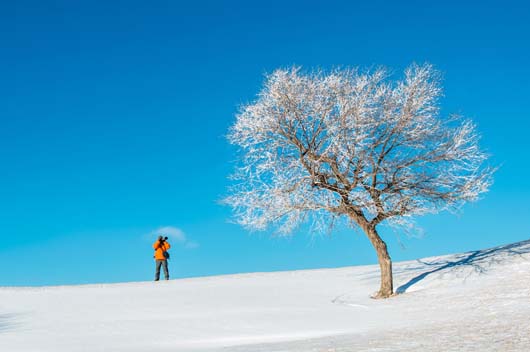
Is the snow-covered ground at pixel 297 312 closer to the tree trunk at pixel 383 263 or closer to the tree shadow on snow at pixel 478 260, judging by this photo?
the tree shadow on snow at pixel 478 260

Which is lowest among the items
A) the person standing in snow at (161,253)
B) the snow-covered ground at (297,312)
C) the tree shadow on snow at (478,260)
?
the snow-covered ground at (297,312)

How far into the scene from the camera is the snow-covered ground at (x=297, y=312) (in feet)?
38.8

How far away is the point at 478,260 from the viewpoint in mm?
24859

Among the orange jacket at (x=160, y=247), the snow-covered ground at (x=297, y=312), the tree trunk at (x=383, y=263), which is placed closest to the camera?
the snow-covered ground at (x=297, y=312)

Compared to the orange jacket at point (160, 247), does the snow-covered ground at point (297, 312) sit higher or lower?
lower

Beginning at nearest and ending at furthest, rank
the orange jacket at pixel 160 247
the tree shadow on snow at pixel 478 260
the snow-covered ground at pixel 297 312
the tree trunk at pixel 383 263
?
1. the snow-covered ground at pixel 297 312
2. the tree trunk at pixel 383 263
3. the tree shadow on snow at pixel 478 260
4. the orange jacket at pixel 160 247

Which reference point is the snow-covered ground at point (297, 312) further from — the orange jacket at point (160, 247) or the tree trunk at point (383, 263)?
the orange jacket at point (160, 247)

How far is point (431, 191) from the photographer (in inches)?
877

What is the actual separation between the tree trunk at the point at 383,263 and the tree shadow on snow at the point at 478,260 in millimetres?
764

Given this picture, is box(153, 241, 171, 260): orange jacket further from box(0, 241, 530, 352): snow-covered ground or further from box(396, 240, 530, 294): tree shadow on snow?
box(396, 240, 530, 294): tree shadow on snow

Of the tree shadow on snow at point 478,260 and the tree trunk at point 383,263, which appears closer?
the tree trunk at point 383,263

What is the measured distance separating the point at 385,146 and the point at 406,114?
1417 millimetres

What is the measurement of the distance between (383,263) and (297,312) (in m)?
5.39

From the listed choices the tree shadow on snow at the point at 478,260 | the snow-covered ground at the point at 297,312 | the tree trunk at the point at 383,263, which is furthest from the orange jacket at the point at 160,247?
the tree shadow on snow at the point at 478,260
